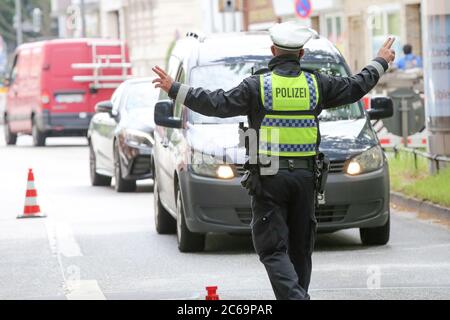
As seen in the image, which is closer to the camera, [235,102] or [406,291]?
[235,102]

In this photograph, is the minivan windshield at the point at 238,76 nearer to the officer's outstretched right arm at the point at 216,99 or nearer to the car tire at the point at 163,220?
→ the car tire at the point at 163,220

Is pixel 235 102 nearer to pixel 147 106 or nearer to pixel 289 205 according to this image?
pixel 289 205

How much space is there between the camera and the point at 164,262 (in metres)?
12.8

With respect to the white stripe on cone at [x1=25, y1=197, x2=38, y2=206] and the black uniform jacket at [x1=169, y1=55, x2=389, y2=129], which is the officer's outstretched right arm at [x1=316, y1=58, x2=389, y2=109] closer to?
the black uniform jacket at [x1=169, y1=55, x2=389, y2=129]

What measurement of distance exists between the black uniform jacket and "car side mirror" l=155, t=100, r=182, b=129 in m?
4.89

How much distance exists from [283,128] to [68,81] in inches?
1080

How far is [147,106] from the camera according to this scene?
22109mm

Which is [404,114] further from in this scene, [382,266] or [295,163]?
[295,163]

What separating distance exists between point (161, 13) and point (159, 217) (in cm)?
5411

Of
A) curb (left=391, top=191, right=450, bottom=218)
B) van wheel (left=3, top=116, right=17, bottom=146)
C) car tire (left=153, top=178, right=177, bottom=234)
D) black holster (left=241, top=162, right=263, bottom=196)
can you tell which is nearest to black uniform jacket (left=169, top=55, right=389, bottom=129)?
black holster (left=241, top=162, right=263, bottom=196)

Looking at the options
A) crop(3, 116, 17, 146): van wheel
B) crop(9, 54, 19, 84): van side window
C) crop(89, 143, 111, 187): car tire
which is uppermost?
crop(9, 54, 19, 84): van side window

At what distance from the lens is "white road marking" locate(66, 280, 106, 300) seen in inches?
417

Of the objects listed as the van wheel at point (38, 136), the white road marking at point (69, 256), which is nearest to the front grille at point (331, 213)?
the white road marking at point (69, 256)
